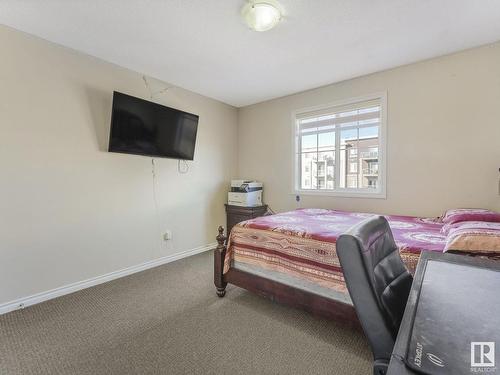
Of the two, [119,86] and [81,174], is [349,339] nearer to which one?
[81,174]

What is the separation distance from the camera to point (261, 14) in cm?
193

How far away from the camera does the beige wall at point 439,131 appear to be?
2492mm

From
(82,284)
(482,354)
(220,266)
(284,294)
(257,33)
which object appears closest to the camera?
(482,354)

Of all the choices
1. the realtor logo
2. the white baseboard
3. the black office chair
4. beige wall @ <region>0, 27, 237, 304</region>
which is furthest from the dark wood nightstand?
the realtor logo

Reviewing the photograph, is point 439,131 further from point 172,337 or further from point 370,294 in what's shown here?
point 172,337

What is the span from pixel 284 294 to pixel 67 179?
239 cm

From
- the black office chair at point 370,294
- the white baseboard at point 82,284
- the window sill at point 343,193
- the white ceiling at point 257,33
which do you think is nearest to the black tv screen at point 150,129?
the white ceiling at point 257,33

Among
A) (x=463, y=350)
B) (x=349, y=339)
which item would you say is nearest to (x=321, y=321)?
(x=349, y=339)

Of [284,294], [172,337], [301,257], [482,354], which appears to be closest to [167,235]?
[172,337]

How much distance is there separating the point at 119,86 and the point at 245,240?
2325 millimetres

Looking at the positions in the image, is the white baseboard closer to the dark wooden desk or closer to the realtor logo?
the dark wooden desk

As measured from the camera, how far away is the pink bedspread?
175 centimetres

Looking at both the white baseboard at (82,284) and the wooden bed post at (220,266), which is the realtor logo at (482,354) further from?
the white baseboard at (82,284)

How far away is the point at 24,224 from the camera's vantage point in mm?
2271
